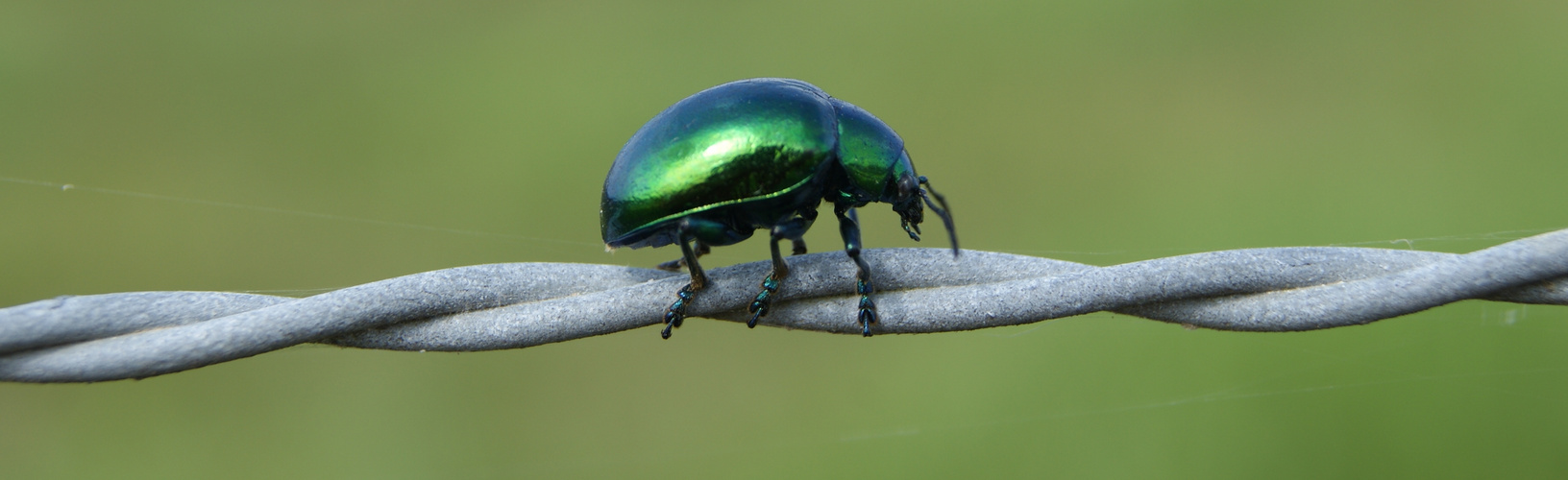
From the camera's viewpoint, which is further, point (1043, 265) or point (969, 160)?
point (969, 160)

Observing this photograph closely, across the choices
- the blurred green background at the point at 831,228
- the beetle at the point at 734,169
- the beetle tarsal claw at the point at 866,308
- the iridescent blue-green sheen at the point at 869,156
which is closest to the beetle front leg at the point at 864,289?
the beetle tarsal claw at the point at 866,308

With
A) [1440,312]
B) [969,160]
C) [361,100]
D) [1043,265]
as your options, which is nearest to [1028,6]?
[969,160]

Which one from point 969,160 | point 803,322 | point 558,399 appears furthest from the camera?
point 969,160

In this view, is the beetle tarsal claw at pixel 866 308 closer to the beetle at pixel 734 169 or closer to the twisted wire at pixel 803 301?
the twisted wire at pixel 803 301

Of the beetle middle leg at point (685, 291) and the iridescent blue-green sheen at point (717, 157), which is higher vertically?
the iridescent blue-green sheen at point (717, 157)

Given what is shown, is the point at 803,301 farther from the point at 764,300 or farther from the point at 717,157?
the point at 717,157

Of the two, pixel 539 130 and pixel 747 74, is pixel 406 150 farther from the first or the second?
pixel 747 74

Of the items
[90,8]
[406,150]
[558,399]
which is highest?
[90,8]

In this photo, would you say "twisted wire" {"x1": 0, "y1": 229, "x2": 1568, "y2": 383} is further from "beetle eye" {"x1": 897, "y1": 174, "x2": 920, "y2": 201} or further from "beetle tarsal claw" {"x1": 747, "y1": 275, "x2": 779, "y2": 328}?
"beetle eye" {"x1": 897, "y1": 174, "x2": 920, "y2": 201}
